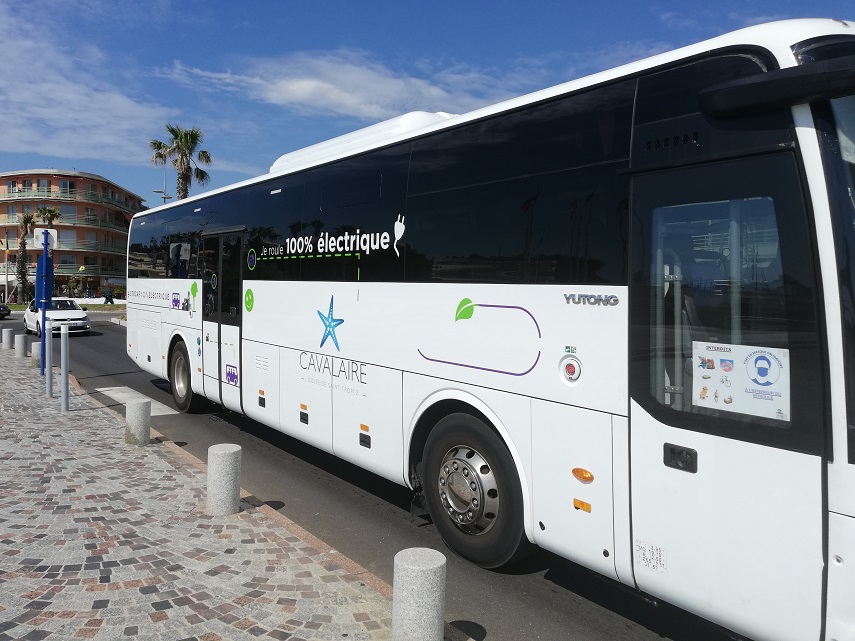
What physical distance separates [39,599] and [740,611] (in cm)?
433

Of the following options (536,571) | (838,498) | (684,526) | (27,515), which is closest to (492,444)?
(536,571)

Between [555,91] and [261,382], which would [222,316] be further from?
[555,91]

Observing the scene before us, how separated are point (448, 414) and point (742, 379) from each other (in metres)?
2.64

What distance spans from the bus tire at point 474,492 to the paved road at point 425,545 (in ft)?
0.90

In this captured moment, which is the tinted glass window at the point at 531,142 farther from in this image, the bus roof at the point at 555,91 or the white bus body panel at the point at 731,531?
the white bus body panel at the point at 731,531

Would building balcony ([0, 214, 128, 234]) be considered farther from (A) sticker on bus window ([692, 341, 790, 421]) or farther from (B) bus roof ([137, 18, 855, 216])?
(A) sticker on bus window ([692, 341, 790, 421])

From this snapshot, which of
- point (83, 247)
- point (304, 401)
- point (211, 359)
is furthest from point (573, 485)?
point (83, 247)

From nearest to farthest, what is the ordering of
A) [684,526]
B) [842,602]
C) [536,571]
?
[842,602] → [684,526] → [536,571]

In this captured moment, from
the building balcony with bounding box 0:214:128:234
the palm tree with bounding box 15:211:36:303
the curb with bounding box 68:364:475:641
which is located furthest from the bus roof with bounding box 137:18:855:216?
the building balcony with bounding box 0:214:128:234

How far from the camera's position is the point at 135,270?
13.5 m

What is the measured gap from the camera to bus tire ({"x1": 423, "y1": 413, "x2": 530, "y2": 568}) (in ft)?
15.8

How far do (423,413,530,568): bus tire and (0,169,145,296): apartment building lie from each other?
269 feet

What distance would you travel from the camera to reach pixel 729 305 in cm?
342

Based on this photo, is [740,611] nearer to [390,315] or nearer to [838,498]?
[838,498]
